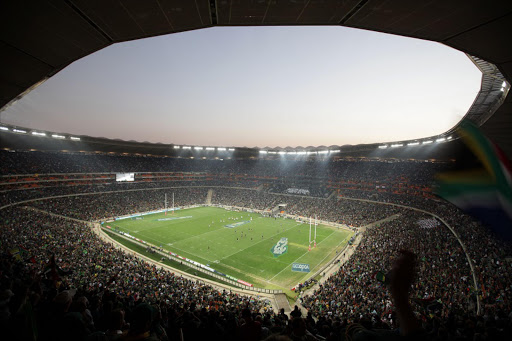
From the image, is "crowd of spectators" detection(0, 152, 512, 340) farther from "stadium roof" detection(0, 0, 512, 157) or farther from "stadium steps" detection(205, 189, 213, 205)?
"stadium roof" detection(0, 0, 512, 157)

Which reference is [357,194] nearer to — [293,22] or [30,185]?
[293,22]

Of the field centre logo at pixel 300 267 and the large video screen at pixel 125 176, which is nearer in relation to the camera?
the field centre logo at pixel 300 267

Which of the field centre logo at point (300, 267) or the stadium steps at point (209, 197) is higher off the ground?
the field centre logo at point (300, 267)

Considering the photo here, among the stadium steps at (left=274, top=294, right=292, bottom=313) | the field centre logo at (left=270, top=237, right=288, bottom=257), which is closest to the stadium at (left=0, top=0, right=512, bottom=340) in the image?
the stadium steps at (left=274, top=294, right=292, bottom=313)

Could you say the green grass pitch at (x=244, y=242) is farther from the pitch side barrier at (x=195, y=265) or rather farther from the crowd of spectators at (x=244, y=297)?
the crowd of spectators at (x=244, y=297)

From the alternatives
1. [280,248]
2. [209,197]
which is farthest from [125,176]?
[280,248]

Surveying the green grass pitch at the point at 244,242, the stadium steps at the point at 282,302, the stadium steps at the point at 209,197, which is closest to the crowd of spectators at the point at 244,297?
the stadium steps at the point at 282,302
